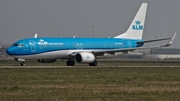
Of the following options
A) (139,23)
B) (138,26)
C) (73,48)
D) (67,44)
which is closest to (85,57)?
(73,48)

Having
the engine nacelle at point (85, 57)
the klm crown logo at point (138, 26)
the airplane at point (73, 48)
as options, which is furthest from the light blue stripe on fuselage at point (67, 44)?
the klm crown logo at point (138, 26)

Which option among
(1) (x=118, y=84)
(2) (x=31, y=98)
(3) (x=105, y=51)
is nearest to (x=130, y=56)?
(3) (x=105, y=51)

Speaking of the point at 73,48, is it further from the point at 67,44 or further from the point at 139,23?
the point at 139,23

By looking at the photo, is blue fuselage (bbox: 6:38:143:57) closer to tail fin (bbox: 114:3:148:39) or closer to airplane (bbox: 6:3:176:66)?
airplane (bbox: 6:3:176:66)

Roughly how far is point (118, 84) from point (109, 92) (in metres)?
5.43

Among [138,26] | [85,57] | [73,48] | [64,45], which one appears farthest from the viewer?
[138,26]

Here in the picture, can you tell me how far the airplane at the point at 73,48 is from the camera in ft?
210

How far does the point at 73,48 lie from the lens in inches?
2662

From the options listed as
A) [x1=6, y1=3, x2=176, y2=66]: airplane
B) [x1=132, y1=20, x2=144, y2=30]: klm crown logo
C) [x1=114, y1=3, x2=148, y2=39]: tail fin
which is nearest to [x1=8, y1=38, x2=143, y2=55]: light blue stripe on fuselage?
[x1=6, y1=3, x2=176, y2=66]: airplane

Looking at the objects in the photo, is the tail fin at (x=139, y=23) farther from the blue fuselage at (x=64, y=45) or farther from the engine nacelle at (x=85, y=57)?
the engine nacelle at (x=85, y=57)

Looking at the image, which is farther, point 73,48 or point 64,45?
point 73,48

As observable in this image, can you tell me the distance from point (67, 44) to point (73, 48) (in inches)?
40.5

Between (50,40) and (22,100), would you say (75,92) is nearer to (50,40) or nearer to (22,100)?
(22,100)

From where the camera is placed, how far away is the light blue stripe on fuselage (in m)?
64.1
